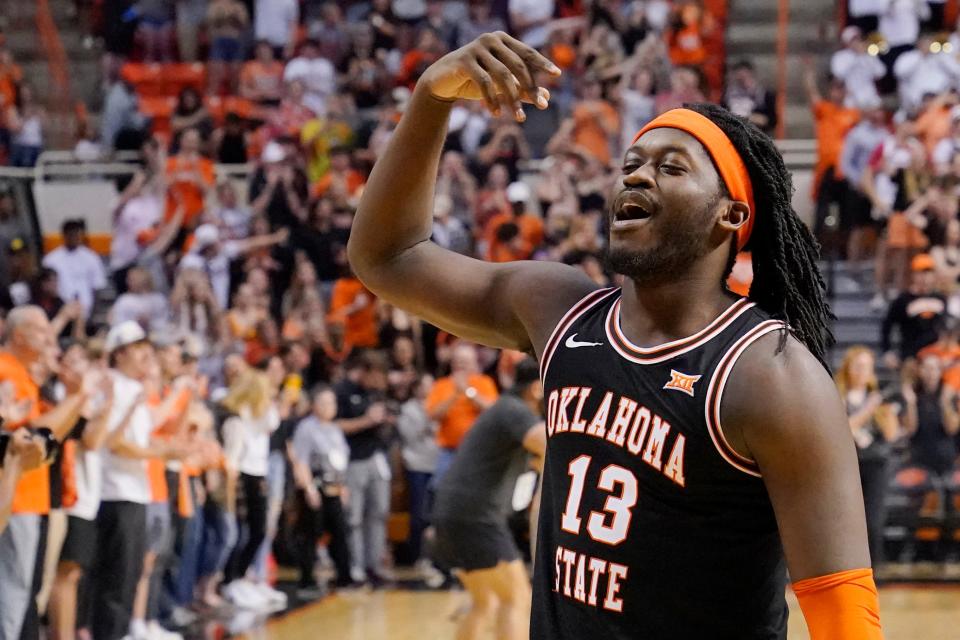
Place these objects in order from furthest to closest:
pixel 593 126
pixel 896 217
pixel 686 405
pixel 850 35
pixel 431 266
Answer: pixel 850 35 → pixel 593 126 → pixel 896 217 → pixel 431 266 → pixel 686 405

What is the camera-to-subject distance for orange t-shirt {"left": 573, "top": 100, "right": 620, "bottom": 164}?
45.1ft

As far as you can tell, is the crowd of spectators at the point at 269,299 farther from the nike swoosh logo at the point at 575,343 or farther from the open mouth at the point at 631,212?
the open mouth at the point at 631,212

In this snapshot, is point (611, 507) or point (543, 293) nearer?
point (611, 507)

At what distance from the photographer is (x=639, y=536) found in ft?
7.89

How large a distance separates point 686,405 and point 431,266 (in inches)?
26.5

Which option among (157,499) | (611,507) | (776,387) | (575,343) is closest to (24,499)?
(157,499)

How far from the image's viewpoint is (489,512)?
716cm

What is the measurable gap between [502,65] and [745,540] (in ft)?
2.95

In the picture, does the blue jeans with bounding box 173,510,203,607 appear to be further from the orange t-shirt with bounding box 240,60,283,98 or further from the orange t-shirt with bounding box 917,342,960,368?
the orange t-shirt with bounding box 240,60,283,98

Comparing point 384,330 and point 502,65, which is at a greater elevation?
point 502,65

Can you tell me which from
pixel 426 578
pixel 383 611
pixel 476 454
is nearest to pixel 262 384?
pixel 383 611

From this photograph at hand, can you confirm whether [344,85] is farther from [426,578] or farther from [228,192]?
[426,578]

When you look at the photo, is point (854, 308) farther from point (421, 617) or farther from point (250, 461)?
point (250, 461)

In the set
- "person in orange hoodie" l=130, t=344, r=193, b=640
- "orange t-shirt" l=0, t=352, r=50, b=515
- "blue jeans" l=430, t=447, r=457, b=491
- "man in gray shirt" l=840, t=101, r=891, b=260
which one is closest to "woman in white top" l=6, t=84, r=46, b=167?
"blue jeans" l=430, t=447, r=457, b=491
